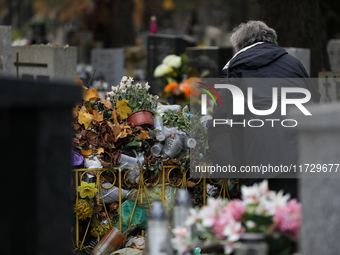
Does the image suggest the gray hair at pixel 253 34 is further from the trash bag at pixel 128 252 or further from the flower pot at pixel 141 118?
the trash bag at pixel 128 252

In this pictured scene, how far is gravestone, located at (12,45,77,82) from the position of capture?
7.12m

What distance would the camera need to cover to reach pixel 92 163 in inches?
158

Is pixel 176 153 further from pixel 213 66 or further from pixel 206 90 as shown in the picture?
pixel 213 66

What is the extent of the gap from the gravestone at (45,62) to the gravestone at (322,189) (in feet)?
16.9

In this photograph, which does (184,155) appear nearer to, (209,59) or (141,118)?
(141,118)

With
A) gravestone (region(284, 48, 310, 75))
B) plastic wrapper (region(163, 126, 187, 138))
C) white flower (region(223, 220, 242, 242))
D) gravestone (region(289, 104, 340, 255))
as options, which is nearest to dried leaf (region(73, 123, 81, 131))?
plastic wrapper (region(163, 126, 187, 138))

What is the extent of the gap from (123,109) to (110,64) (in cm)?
898

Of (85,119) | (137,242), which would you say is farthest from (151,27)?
(137,242)

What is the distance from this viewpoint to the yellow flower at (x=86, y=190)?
3.89 meters

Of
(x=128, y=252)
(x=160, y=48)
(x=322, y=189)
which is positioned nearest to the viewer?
(x=322, y=189)

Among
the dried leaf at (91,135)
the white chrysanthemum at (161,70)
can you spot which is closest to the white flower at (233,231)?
the dried leaf at (91,135)

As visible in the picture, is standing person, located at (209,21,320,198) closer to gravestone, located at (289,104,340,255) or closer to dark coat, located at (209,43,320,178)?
dark coat, located at (209,43,320,178)

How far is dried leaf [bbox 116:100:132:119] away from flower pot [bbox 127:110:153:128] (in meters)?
0.07

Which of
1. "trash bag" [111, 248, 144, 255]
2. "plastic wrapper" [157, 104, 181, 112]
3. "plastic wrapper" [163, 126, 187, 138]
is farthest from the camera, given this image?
"plastic wrapper" [157, 104, 181, 112]
